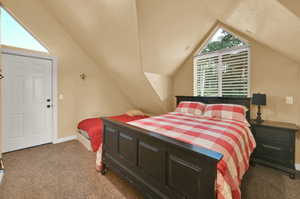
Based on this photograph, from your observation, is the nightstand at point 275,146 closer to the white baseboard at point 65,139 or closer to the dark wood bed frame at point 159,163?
the dark wood bed frame at point 159,163

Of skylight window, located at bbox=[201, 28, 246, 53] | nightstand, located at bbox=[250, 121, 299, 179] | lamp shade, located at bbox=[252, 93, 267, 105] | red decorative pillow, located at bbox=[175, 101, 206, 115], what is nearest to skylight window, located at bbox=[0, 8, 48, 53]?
red decorative pillow, located at bbox=[175, 101, 206, 115]

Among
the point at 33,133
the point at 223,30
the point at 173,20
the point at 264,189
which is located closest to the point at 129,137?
the point at 264,189

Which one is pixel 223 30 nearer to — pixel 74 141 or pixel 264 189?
pixel 264 189

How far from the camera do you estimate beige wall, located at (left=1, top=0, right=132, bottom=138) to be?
2.72m

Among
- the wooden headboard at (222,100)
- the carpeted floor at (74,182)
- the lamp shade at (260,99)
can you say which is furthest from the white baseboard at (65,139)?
the lamp shade at (260,99)

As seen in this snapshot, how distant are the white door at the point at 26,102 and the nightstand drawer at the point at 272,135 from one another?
4.18 m

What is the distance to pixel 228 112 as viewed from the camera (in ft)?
7.98

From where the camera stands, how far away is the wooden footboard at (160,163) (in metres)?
0.96

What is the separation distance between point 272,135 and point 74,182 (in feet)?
9.86

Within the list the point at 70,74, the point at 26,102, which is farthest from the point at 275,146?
the point at 26,102

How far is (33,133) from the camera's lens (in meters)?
2.87

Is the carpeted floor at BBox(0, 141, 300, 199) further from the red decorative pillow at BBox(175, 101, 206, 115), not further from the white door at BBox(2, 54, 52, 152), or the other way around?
the red decorative pillow at BBox(175, 101, 206, 115)

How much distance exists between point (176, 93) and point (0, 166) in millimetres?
3675

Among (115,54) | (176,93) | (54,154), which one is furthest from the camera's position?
(176,93)
